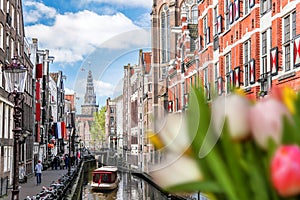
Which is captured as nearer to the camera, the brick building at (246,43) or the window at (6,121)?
the brick building at (246,43)

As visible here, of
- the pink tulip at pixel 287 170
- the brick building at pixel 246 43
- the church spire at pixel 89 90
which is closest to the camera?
the pink tulip at pixel 287 170

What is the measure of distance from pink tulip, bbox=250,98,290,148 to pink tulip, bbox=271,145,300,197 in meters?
0.07

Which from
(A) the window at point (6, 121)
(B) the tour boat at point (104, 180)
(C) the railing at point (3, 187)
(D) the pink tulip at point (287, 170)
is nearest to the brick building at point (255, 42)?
(C) the railing at point (3, 187)

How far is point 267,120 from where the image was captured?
111 centimetres

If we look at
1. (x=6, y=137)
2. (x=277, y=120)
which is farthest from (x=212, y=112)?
(x=6, y=137)

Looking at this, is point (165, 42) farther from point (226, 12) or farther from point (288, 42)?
point (226, 12)

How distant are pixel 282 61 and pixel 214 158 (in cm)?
1502

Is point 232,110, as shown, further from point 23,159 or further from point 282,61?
point 23,159

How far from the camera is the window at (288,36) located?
14789mm

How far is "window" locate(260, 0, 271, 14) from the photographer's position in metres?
16.9

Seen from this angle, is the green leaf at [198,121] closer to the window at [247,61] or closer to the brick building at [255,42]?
the brick building at [255,42]

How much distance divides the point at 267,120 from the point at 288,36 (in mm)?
14767

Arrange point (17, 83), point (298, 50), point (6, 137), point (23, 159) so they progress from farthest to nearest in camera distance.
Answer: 1. point (23, 159)
2. point (6, 137)
3. point (298, 50)
4. point (17, 83)

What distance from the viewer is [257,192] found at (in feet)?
3.62
